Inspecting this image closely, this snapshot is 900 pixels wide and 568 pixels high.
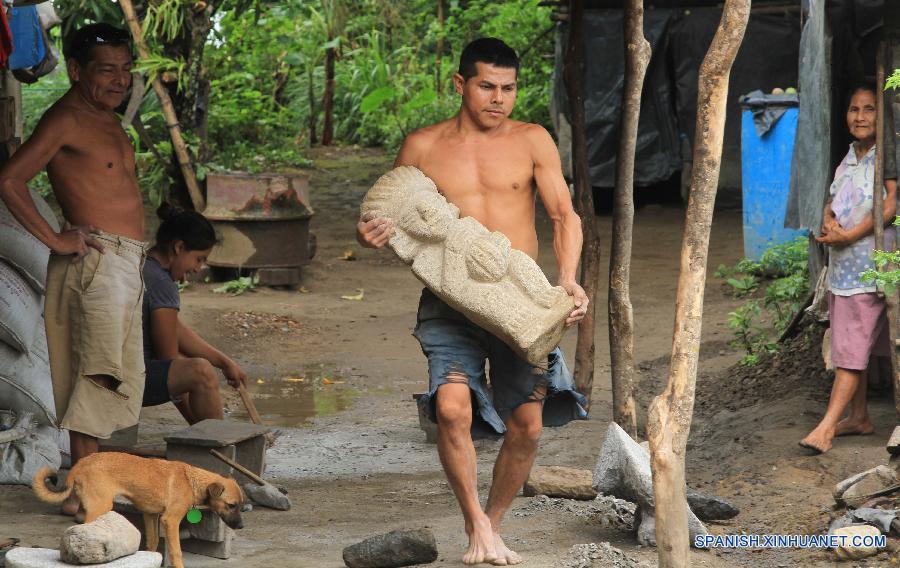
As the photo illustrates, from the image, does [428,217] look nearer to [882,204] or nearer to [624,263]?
[624,263]

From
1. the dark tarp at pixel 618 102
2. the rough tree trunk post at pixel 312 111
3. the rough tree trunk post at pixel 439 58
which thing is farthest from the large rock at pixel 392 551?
the rough tree trunk post at pixel 312 111

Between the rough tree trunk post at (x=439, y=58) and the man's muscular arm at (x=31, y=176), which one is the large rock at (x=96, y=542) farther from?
the rough tree trunk post at (x=439, y=58)

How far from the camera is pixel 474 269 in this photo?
415 cm

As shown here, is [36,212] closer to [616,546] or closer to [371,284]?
[616,546]

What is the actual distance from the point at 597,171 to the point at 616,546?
989 cm

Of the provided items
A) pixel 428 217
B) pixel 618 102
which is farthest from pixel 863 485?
pixel 618 102

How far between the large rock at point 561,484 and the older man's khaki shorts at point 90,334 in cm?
171

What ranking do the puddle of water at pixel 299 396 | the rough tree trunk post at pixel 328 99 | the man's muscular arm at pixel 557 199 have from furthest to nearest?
the rough tree trunk post at pixel 328 99
the puddle of water at pixel 299 396
the man's muscular arm at pixel 557 199

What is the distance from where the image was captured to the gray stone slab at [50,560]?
3.45 metres

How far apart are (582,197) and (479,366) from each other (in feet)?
7.96

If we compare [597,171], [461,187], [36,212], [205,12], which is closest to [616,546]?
[461,187]

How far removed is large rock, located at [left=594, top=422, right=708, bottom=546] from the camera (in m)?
4.32

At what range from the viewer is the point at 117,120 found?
503cm

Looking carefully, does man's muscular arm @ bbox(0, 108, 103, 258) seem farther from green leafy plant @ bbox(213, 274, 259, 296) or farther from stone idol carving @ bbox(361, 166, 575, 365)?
green leafy plant @ bbox(213, 274, 259, 296)
